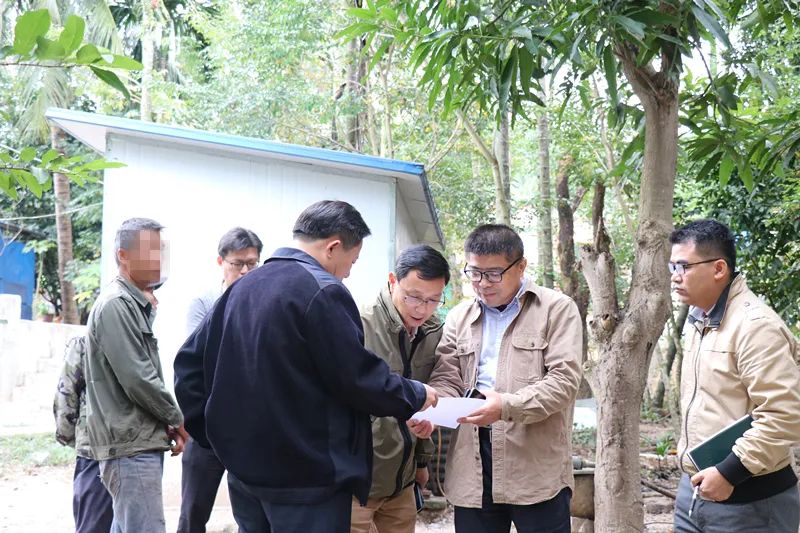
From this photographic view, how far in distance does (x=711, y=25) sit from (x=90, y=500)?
3275mm

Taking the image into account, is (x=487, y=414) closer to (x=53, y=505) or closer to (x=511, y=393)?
(x=511, y=393)

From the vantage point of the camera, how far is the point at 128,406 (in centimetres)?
333

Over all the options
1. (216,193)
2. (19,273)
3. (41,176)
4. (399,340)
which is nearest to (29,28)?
(41,176)

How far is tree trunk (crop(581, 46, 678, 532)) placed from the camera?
3.53 m

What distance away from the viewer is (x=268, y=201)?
6605mm

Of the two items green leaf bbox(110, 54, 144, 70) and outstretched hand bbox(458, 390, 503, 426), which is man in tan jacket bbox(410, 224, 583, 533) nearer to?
outstretched hand bbox(458, 390, 503, 426)

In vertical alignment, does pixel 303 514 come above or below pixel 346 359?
below

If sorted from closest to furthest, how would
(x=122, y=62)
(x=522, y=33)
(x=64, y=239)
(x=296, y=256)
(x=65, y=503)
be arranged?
1. (x=122, y=62)
2. (x=296, y=256)
3. (x=522, y=33)
4. (x=65, y=503)
5. (x=64, y=239)

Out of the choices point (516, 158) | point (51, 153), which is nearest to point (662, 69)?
point (51, 153)

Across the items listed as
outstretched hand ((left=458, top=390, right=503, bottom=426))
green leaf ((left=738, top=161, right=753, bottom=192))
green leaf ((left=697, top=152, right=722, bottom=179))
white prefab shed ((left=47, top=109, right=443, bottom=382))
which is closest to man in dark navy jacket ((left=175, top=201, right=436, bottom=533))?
outstretched hand ((left=458, top=390, right=503, bottom=426))

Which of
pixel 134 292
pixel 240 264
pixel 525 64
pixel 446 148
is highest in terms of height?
pixel 446 148

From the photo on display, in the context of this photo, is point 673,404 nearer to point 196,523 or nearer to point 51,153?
point 196,523

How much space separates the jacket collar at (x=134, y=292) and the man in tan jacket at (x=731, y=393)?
7.16ft

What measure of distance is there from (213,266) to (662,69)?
422 cm
